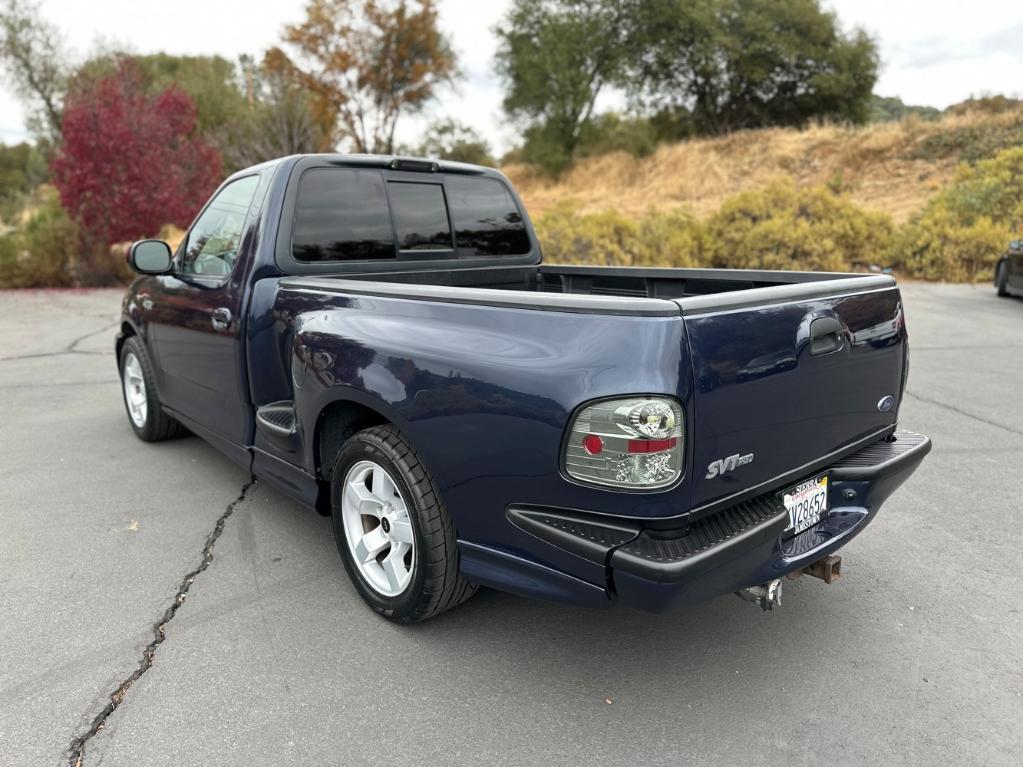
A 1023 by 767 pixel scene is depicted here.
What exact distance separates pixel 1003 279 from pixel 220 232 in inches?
528

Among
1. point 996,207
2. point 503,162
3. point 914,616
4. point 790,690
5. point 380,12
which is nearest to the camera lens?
point 790,690

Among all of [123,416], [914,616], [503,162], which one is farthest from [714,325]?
[503,162]

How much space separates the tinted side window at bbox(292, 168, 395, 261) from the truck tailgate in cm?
221

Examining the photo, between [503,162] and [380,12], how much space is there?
38.2 feet

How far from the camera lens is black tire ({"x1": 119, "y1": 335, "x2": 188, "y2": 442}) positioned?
484 cm

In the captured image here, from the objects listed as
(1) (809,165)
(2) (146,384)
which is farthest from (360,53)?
(2) (146,384)

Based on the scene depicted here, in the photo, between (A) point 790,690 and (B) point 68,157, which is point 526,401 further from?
(B) point 68,157

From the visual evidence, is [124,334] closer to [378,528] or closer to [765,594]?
[378,528]

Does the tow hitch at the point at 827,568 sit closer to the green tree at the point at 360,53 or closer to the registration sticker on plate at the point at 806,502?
the registration sticker on plate at the point at 806,502

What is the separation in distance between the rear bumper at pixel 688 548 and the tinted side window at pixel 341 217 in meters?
2.02

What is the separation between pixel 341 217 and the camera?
370 centimetres

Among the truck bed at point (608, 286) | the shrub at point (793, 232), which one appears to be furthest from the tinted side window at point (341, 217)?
the shrub at point (793, 232)

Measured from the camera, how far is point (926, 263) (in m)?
15.1

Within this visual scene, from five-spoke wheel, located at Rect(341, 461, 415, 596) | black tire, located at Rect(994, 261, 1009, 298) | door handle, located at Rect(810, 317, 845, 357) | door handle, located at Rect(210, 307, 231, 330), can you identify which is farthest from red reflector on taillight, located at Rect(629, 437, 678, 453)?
black tire, located at Rect(994, 261, 1009, 298)
